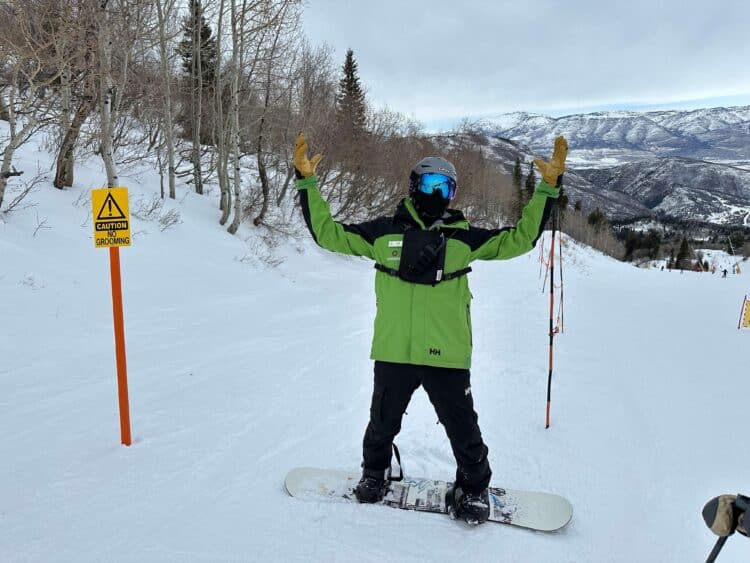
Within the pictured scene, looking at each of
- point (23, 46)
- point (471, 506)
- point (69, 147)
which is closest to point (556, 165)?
point (471, 506)

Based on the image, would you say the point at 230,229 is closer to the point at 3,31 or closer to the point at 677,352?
the point at 3,31

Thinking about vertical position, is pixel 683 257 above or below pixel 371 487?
below

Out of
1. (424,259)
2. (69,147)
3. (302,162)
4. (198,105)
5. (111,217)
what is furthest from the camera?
(198,105)

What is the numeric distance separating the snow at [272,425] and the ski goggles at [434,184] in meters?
2.06

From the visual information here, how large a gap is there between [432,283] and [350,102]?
34434 millimetres

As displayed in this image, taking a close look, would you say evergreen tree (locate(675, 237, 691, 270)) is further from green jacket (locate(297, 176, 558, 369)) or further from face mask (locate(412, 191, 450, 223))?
face mask (locate(412, 191, 450, 223))

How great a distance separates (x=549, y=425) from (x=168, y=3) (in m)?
16.2

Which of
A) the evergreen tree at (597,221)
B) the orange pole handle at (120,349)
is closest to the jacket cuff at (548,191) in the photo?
the orange pole handle at (120,349)

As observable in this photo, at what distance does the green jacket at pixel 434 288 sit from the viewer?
279 centimetres

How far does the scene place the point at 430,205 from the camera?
285 centimetres

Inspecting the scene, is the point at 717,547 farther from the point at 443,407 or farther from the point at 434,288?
the point at 434,288

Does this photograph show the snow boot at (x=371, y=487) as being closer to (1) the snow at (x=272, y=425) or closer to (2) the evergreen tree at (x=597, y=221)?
(1) the snow at (x=272, y=425)

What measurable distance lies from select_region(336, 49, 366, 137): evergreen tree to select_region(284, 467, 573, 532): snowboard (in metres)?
23.5

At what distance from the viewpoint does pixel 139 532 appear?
273cm
